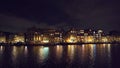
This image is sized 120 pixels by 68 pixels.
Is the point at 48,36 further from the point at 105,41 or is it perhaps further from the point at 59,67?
Result: the point at 59,67

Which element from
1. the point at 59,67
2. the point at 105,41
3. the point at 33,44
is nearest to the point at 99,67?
the point at 59,67

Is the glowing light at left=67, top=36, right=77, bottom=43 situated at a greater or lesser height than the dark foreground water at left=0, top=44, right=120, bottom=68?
greater

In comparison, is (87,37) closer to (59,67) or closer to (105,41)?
(105,41)

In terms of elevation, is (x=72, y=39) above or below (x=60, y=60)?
above

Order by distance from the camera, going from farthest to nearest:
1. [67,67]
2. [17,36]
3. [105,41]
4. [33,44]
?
[105,41], [17,36], [33,44], [67,67]

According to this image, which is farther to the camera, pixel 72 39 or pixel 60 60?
pixel 72 39

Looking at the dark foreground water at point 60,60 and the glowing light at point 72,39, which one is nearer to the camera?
the dark foreground water at point 60,60

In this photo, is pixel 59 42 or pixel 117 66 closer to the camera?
pixel 117 66

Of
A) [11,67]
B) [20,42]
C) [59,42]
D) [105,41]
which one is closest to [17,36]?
[20,42]

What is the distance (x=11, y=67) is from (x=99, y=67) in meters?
16.2

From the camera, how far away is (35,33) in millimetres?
157250

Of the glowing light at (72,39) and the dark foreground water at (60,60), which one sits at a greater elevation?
the glowing light at (72,39)

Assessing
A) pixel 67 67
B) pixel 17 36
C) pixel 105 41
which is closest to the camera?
pixel 67 67

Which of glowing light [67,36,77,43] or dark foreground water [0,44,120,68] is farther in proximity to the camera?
glowing light [67,36,77,43]
